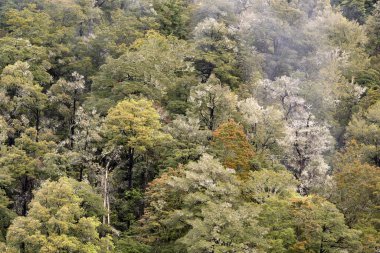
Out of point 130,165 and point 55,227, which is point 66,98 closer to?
point 130,165

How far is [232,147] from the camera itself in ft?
139

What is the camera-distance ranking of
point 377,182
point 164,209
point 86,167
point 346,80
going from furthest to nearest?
point 346,80 → point 86,167 → point 377,182 → point 164,209

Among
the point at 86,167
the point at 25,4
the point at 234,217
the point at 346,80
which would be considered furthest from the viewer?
the point at 25,4

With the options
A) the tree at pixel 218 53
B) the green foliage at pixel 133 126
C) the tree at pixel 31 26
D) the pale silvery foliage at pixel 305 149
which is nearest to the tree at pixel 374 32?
the tree at pixel 218 53

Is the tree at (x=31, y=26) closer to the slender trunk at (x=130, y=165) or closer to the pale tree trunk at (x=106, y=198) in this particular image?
the slender trunk at (x=130, y=165)

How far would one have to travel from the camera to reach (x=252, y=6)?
77.9m

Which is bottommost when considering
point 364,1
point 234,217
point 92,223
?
point 92,223

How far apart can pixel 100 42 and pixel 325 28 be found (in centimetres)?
3148

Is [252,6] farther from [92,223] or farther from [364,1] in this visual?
[92,223]

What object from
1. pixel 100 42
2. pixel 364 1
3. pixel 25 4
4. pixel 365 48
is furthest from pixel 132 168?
pixel 364 1

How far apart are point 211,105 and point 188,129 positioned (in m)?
5.97

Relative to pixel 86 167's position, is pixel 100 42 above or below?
above

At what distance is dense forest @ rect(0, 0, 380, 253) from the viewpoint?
35062 millimetres

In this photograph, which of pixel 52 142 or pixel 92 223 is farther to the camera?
pixel 52 142
